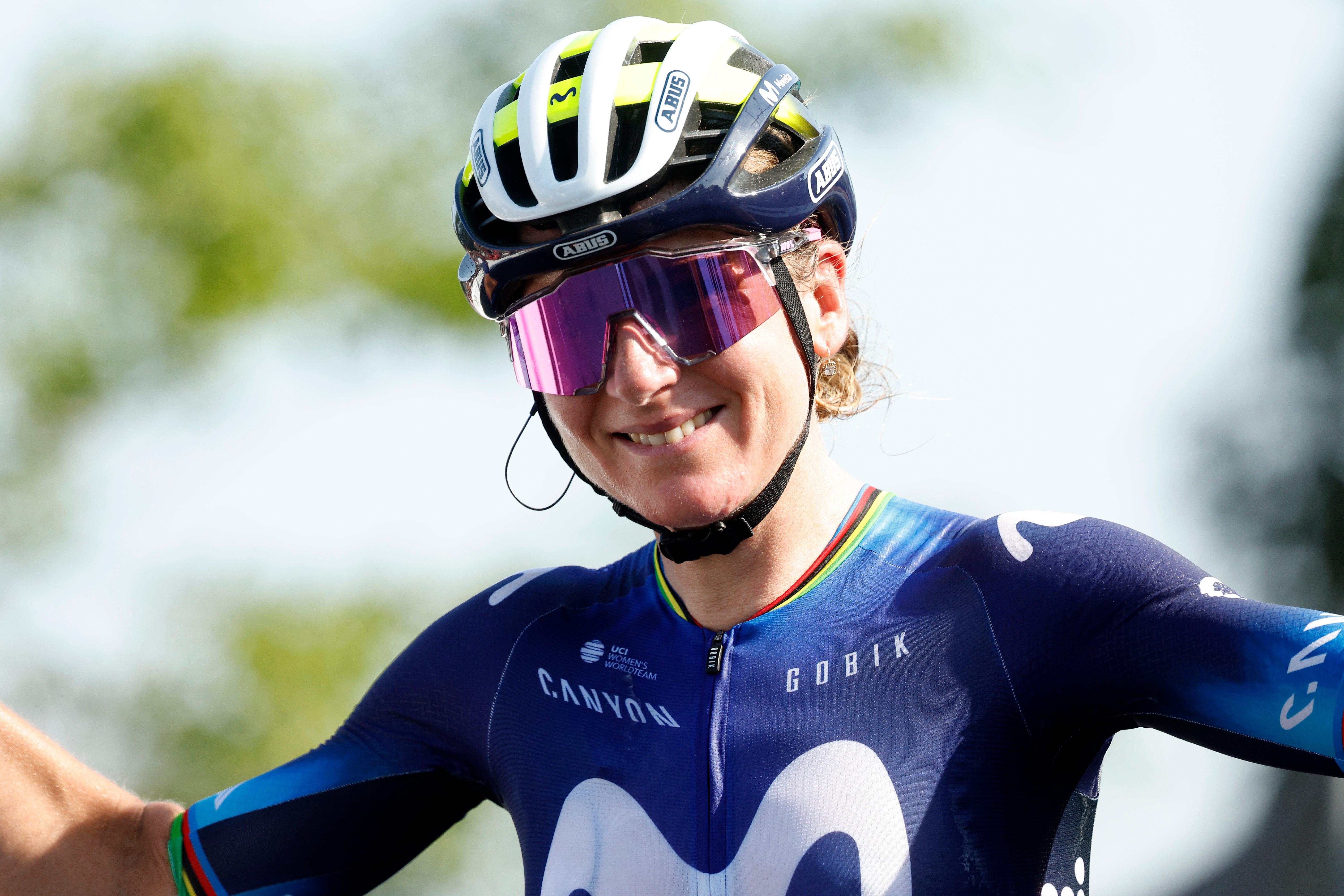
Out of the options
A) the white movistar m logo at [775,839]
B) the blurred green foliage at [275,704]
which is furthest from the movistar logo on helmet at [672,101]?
the blurred green foliage at [275,704]

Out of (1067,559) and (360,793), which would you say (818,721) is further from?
(360,793)

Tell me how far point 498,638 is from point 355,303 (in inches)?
567

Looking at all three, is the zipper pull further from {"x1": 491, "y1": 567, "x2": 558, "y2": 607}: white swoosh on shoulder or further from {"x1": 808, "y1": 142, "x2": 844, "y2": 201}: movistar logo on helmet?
{"x1": 808, "y1": 142, "x2": 844, "y2": 201}: movistar logo on helmet

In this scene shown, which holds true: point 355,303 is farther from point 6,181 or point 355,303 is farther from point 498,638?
point 498,638

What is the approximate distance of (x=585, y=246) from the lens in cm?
279

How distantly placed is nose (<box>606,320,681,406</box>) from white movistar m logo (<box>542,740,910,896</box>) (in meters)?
0.85

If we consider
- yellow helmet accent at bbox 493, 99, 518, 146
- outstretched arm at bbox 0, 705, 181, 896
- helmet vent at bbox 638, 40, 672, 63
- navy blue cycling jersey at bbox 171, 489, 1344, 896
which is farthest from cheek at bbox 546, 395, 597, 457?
outstretched arm at bbox 0, 705, 181, 896

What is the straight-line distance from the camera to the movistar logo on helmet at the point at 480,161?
3.06 meters

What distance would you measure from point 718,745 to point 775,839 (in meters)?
0.25

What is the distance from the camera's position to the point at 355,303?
1686cm

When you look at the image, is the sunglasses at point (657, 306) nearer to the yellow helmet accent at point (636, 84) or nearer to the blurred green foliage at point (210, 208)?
the yellow helmet accent at point (636, 84)

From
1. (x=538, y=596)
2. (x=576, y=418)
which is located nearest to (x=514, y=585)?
(x=538, y=596)

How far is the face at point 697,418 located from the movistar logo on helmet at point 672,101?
0.89 ft

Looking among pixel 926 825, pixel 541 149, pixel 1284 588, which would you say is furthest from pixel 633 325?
pixel 1284 588
